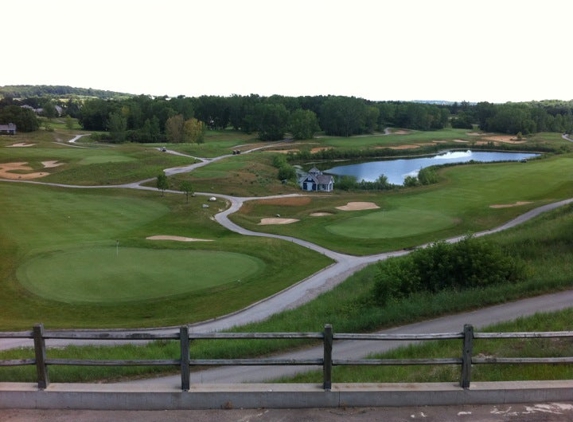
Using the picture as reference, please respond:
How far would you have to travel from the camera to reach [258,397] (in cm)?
742

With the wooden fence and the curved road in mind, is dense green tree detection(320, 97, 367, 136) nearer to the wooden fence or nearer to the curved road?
the curved road

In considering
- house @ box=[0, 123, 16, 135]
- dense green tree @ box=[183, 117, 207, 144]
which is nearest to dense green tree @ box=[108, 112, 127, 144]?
dense green tree @ box=[183, 117, 207, 144]

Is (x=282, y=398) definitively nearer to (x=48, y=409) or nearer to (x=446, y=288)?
(x=48, y=409)

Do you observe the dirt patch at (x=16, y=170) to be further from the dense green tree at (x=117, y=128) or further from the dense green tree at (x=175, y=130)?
the dense green tree at (x=175, y=130)

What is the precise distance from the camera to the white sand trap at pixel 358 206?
51000 millimetres

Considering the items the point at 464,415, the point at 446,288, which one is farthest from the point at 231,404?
the point at 446,288

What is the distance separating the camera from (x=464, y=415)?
7.27 metres

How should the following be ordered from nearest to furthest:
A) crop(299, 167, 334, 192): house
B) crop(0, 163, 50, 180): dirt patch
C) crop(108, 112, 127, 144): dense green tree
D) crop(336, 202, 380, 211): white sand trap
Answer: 1. crop(336, 202, 380, 211): white sand trap
2. crop(0, 163, 50, 180): dirt patch
3. crop(299, 167, 334, 192): house
4. crop(108, 112, 127, 144): dense green tree

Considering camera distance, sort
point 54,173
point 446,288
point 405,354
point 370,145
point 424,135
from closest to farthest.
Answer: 1. point 405,354
2. point 446,288
3. point 54,173
4. point 370,145
5. point 424,135

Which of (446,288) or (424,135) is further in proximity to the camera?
(424,135)

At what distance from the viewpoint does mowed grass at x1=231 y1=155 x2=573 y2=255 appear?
125 feet

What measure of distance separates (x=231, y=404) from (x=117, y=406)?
1.64 m

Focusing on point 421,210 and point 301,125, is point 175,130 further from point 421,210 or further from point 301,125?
point 421,210

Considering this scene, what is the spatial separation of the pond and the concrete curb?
226ft
